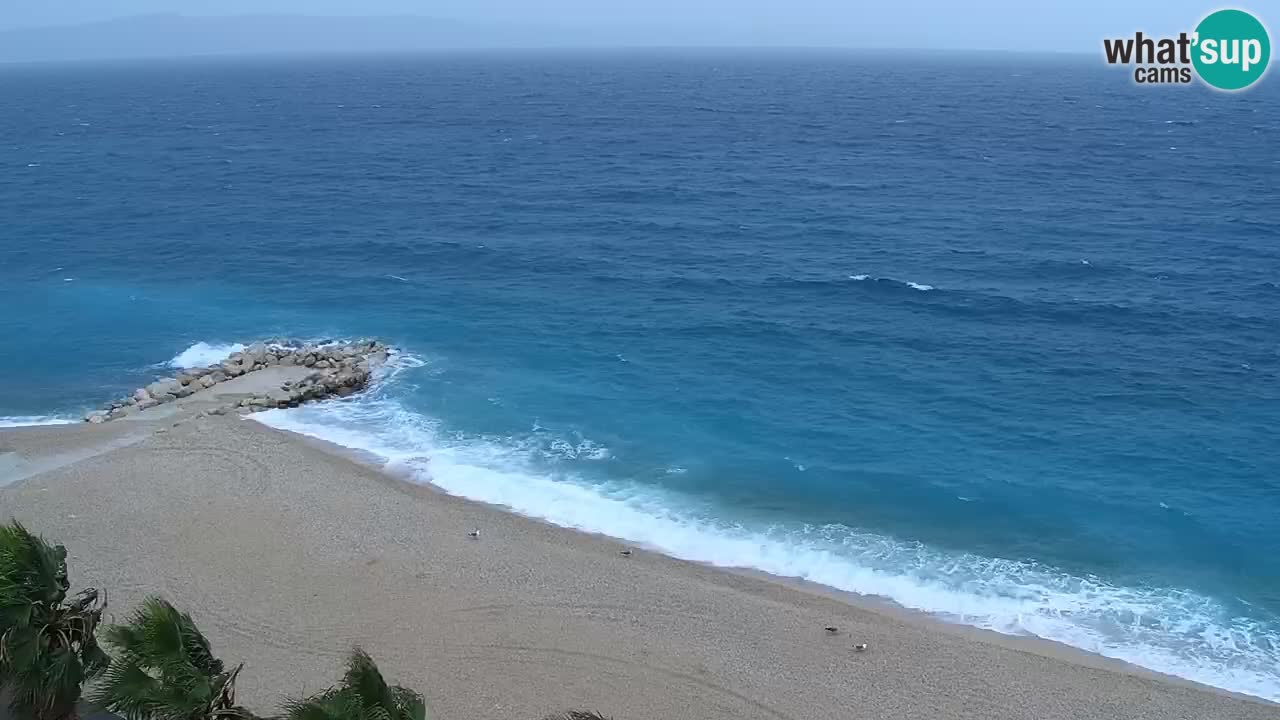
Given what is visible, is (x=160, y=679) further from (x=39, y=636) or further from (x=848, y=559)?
(x=848, y=559)

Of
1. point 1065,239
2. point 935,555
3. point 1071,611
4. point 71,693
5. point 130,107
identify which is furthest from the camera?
point 130,107

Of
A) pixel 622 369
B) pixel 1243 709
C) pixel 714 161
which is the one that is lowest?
pixel 1243 709

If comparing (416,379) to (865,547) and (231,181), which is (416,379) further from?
(231,181)

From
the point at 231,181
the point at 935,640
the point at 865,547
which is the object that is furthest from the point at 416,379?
the point at 231,181

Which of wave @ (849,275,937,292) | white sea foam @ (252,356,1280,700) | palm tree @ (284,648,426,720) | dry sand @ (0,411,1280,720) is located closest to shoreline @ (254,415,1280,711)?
dry sand @ (0,411,1280,720)

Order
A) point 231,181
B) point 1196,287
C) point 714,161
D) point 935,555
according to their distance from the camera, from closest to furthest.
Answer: point 935,555, point 1196,287, point 231,181, point 714,161

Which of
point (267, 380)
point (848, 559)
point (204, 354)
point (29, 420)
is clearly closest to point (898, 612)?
point (848, 559)

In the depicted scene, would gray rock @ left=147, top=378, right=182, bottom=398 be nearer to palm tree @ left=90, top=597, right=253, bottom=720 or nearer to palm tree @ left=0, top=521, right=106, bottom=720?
palm tree @ left=0, top=521, right=106, bottom=720
